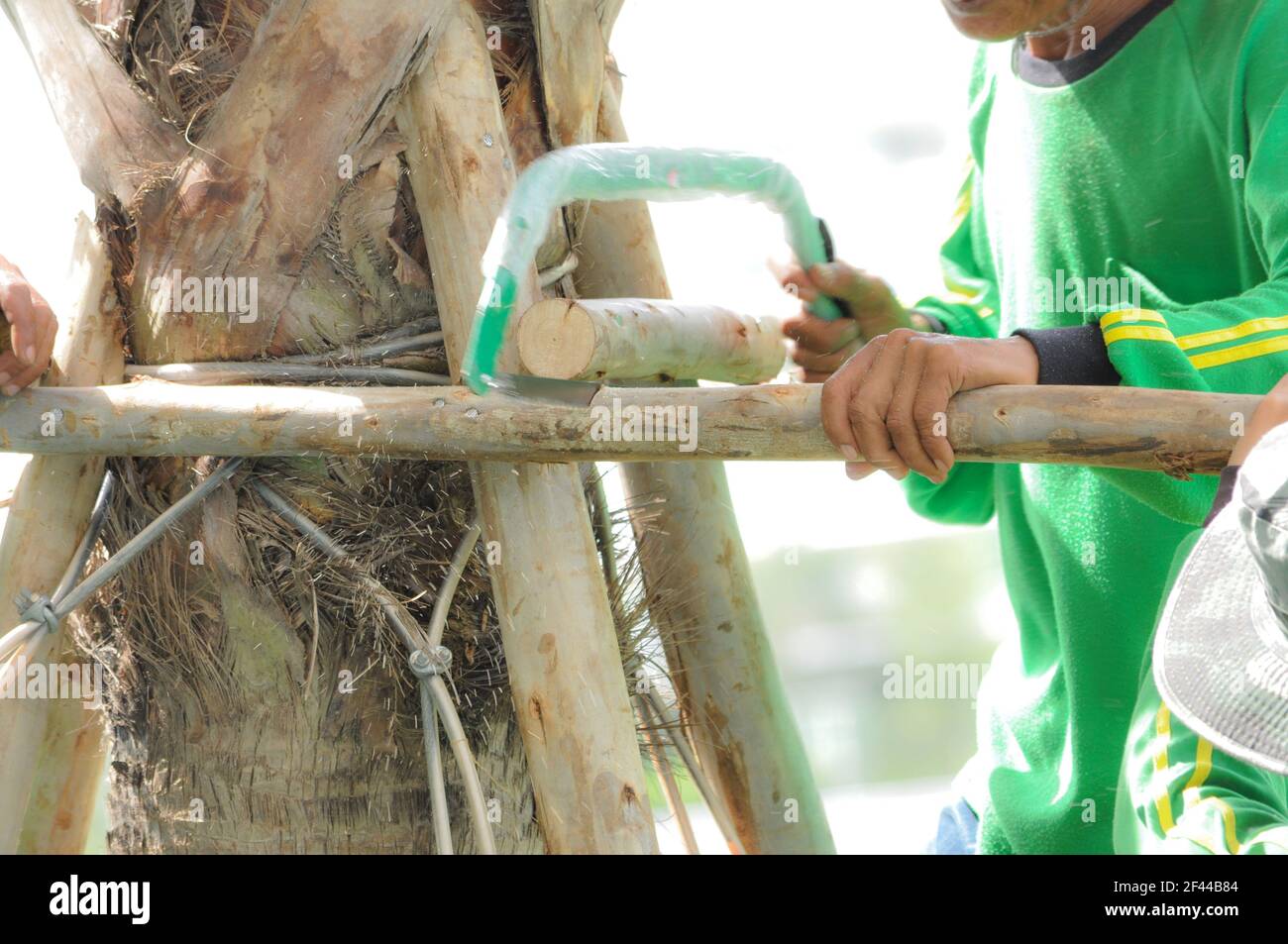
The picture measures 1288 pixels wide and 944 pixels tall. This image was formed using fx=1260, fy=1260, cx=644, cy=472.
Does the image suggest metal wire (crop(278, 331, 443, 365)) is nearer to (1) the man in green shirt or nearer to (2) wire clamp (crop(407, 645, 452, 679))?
(2) wire clamp (crop(407, 645, 452, 679))

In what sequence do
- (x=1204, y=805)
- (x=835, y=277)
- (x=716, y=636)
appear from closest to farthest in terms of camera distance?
(x=1204, y=805), (x=835, y=277), (x=716, y=636)

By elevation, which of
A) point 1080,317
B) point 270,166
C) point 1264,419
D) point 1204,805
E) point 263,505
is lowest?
point 1204,805

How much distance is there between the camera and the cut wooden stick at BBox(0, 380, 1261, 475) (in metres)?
0.86

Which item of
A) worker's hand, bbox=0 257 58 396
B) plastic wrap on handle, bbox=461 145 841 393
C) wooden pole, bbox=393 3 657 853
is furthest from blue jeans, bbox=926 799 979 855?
worker's hand, bbox=0 257 58 396

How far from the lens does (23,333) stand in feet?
3.74

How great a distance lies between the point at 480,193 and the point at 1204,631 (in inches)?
29.7

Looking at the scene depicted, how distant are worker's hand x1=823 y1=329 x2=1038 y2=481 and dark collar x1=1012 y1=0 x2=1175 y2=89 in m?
0.43

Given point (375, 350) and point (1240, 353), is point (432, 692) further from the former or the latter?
point (1240, 353)

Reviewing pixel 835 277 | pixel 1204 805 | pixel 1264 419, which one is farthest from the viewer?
pixel 835 277

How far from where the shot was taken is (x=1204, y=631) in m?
0.68

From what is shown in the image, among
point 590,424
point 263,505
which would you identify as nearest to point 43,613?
point 263,505

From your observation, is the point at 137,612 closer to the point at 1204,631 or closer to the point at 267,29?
the point at 267,29

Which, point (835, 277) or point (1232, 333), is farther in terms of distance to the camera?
point (835, 277)

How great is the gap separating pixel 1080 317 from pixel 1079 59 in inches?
10.0
